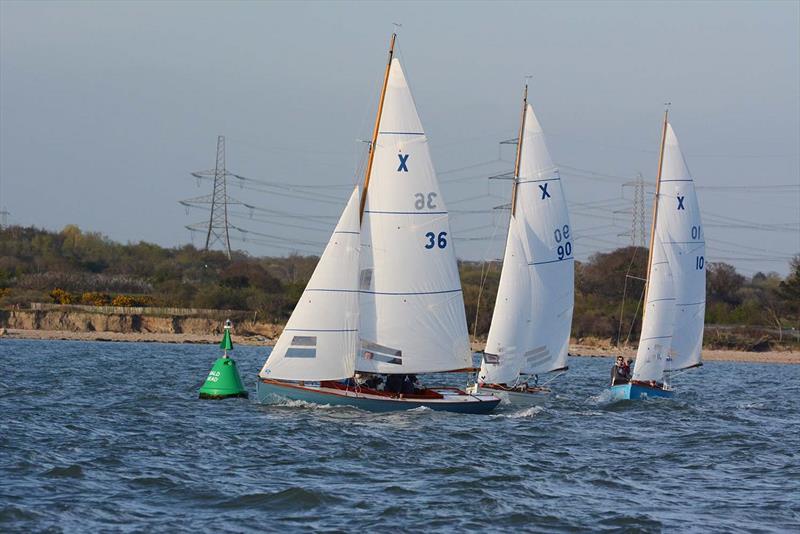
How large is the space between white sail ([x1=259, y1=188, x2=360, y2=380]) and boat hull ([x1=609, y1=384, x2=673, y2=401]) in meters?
12.7

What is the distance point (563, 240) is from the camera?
1470 inches

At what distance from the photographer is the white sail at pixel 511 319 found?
118 ft

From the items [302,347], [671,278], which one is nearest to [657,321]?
[671,278]

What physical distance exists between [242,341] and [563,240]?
167ft

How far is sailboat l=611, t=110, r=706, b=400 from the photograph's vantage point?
4181 cm

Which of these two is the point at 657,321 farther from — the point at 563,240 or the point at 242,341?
the point at 242,341

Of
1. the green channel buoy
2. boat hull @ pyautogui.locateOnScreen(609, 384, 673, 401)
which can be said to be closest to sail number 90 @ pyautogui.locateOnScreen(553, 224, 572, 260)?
boat hull @ pyautogui.locateOnScreen(609, 384, 673, 401)

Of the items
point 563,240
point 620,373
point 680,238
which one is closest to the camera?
point 563,240

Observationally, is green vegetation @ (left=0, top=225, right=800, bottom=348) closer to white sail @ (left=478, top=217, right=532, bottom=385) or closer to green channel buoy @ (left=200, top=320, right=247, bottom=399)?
white sail @ (left=478, top=217, right=532, bottom=385)

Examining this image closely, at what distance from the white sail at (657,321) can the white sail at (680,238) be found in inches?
20.1

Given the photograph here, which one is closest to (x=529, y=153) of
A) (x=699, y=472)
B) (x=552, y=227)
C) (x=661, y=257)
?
Result: (x=552, y=227)

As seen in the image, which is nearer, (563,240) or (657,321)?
(563,240)

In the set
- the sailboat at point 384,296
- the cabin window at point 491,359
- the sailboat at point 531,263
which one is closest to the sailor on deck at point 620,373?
the sailboat at point 531,263

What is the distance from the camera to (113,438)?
2467cm
